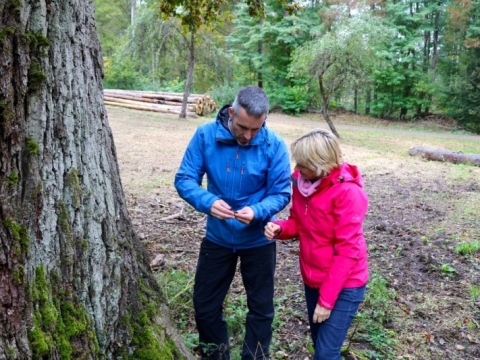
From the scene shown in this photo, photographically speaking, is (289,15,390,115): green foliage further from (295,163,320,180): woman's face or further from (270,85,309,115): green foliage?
(295,163,320,180): woman's face

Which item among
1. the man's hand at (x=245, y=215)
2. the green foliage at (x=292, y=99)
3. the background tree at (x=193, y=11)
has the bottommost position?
the man's hand at (x=245, y=215)

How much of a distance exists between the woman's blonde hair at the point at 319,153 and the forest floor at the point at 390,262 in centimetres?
149

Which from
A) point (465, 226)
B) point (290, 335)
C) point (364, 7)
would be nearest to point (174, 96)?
point (364, 7)

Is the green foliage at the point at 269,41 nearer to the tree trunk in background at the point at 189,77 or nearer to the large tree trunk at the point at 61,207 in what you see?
the tree trunk in background at the point at 189,77

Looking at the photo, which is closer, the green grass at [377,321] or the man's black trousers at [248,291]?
the man's black trousers at [248,291]

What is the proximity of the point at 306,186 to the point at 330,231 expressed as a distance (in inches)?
11.5

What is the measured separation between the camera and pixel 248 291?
9.71ft

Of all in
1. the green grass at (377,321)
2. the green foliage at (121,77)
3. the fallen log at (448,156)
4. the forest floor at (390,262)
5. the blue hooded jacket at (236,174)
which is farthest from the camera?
the green foliage at (121,77)

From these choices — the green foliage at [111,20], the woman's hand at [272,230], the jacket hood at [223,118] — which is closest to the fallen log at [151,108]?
the green foliage at [111,20]

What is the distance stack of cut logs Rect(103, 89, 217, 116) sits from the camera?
22484 millimetres

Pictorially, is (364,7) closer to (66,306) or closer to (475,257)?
(475,257)

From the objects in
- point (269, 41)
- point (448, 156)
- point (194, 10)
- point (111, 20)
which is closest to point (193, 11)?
point (194, 10)

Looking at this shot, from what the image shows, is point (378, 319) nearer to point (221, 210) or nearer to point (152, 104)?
point (221, 210)

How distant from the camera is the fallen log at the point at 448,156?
1212cm
